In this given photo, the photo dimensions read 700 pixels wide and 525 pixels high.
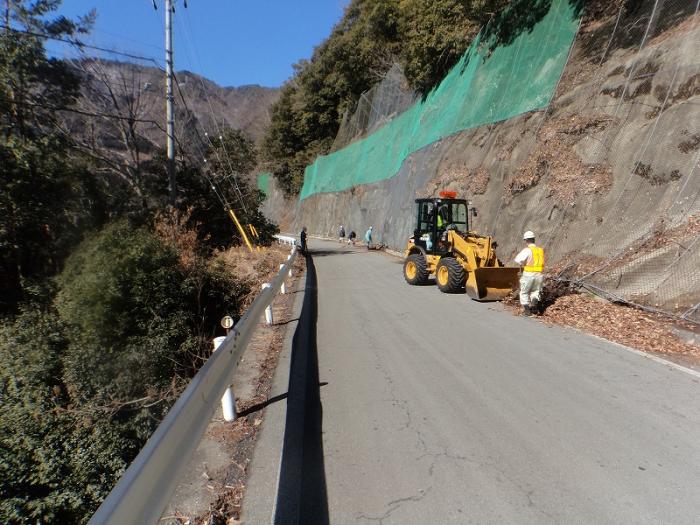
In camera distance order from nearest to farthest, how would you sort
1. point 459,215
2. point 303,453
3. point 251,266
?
1. point 303,453
2. point 459,215
3. point 251,266

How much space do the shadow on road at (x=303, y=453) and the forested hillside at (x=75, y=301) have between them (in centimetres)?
395

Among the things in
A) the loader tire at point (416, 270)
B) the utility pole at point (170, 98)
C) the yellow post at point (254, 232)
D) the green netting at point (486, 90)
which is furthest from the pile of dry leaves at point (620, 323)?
the yellow post at point (254, 232)

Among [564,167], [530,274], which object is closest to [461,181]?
[564,167]

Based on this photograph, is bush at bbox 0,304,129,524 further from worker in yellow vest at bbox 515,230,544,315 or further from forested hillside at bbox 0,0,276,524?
worker in yellow vest at bbox 515,230,544,315

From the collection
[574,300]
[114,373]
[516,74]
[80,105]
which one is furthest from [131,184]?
[574,300]

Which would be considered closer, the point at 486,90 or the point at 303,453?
the point at 303,453

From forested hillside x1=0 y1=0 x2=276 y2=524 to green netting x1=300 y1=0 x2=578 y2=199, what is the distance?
13.2m

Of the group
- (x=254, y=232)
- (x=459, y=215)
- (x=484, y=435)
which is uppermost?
(x=459, y=215)

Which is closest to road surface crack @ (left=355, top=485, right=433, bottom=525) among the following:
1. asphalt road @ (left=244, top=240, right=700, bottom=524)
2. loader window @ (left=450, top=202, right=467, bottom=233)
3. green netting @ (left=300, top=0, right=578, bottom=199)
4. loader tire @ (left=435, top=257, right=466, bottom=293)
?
asphalt road @ (left=244, top=240, right=700, bottom=524)

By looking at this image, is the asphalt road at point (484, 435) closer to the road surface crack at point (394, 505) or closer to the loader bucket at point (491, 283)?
the road surface crack at point (394, 505)

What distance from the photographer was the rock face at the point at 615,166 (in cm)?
904

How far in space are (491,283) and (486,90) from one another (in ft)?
44.0

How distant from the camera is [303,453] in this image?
12.7 feet

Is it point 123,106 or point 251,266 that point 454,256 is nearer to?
point 251,266
